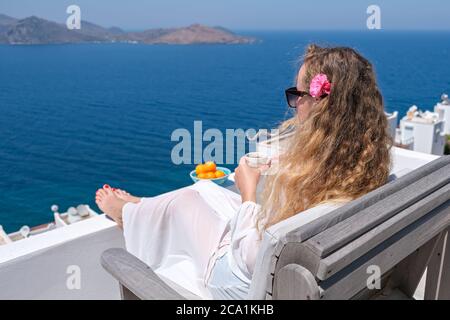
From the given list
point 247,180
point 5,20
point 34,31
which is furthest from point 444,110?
point 5,20

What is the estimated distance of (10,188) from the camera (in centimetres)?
1881

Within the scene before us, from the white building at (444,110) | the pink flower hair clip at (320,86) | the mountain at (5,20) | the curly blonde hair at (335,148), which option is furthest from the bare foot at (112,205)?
the mountain at (5,20)

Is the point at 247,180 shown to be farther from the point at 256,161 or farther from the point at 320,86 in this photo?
the point at 320,86

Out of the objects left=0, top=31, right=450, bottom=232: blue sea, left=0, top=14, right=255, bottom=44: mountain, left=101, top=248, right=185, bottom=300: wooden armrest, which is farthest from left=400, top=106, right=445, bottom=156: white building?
left=0, top=14, right=255, bottom=44: mountain

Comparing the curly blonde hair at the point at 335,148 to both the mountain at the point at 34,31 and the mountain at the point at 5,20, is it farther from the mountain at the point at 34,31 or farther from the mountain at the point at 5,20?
the mountain at the point at 5,20

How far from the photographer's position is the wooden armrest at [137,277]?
99 centimetres

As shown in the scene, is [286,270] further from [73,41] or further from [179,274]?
[73,41]

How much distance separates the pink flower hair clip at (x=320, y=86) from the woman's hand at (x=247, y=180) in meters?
0.36

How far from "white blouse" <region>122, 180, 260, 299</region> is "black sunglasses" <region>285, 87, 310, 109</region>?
318 mm

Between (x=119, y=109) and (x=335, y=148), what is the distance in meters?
29.7

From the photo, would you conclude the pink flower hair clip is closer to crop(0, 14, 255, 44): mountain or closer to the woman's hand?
the woman's hand

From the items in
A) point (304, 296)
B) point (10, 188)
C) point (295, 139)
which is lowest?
point (10, 188)
